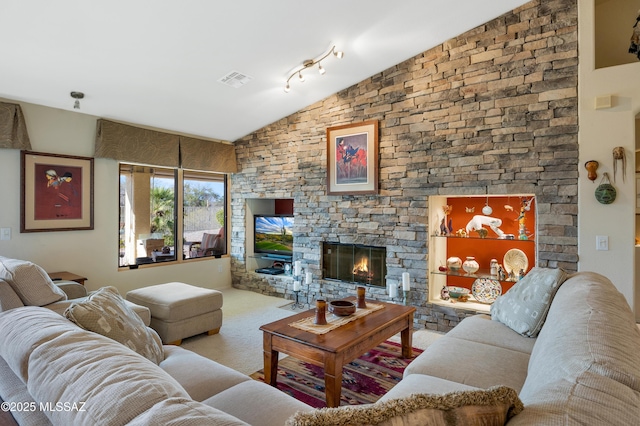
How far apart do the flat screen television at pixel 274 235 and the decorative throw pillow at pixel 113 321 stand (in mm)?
3462

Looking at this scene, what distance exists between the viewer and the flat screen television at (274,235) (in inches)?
215

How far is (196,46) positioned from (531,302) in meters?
3.45

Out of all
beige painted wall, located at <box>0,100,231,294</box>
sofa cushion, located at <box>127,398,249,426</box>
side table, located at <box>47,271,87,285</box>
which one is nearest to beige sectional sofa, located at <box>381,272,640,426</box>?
sofa cushion, located at <box>127,398,249,426</box>

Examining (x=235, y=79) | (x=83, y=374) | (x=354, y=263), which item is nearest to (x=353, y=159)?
(x=354, y=263)

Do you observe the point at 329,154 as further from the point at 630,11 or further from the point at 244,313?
the point at 630,11

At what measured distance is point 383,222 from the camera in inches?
167

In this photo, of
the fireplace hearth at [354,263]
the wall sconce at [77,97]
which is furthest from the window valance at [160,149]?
the fireplace hearth at [354,263]

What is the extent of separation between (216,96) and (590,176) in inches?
158

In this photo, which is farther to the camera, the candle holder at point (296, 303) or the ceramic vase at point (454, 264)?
the candle holder at point (296, 303)

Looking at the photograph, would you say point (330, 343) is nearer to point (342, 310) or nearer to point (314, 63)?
point (342, 310)

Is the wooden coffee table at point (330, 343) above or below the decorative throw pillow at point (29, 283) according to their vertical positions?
below

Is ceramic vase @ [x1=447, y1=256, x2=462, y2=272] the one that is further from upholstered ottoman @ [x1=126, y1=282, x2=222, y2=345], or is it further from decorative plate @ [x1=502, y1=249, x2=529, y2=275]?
upholstered ottoman @ [x1=126, y1=282, x2=222, y2=345]

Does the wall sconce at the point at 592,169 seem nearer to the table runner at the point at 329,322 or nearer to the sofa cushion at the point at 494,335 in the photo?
the sofa cushion at the point at 494,335

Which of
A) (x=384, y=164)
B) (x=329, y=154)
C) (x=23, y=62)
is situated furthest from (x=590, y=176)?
(x=23, y=62)
